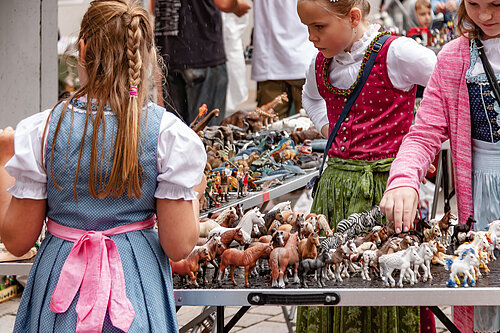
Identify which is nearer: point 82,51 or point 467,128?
point 82,51

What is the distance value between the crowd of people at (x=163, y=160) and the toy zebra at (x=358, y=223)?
229 mm

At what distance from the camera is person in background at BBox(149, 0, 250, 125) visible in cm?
653

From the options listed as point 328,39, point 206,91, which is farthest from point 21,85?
point 328,39

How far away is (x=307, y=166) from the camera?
16.0 feet

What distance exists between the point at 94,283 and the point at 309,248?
28.4 inches

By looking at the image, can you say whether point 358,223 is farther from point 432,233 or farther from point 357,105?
point 357,105

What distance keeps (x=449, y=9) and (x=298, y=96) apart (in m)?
1.68

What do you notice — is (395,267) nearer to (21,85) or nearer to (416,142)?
(416,142)

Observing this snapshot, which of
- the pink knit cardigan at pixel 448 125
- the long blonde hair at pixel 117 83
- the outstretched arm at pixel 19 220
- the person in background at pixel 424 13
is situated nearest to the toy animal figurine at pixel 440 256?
the pink knit cardigan at pixel 448 125

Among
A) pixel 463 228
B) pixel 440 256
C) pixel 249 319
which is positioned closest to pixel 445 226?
pixel 463 228

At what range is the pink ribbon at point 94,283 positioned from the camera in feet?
7.34

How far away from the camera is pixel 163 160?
2.26m

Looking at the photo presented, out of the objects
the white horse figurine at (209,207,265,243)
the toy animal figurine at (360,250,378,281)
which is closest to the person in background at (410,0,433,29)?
the white horse figurine at (209,207,265,243)

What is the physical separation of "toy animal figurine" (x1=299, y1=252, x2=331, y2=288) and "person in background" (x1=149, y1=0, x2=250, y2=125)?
4114 mm
